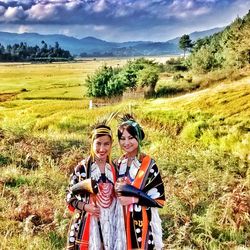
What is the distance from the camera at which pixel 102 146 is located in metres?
2.50

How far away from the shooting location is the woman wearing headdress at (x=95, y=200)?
8.02ft

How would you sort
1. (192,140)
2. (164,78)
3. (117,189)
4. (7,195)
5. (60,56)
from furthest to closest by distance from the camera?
1. (60,56)
2. (164,78)
3. (192,140)
4. (7,195)
5. (117,189)

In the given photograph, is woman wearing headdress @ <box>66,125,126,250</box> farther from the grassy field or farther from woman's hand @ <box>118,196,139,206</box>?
the grassy field

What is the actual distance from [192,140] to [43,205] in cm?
378

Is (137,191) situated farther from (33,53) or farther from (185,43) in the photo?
(33,53)

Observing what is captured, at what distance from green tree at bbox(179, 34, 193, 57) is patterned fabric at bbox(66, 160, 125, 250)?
7.30m

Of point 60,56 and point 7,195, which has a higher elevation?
point 60,56

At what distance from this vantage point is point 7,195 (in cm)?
493

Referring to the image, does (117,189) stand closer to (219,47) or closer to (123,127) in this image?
(123,127)

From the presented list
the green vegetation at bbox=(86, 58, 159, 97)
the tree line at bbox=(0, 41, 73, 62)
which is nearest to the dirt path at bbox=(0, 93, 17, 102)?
the tree line at bbox=(0, 41, 73, 62)

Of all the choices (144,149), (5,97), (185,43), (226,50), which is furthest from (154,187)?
(185,43)

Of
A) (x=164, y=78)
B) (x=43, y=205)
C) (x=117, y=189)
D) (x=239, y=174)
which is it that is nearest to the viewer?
(x=117, y=189)

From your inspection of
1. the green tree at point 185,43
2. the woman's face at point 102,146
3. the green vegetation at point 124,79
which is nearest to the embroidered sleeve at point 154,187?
the woman's face at point 102,146

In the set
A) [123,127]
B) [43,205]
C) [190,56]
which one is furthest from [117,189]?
[190,56]
